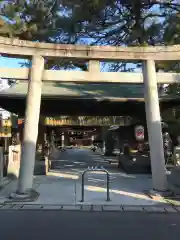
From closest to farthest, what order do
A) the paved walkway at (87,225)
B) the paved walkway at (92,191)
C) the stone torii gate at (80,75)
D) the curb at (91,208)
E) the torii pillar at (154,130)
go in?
the paved walkway at (87,225)
the curb at (91,208)
the paved walkway at (92,191)
the stone torii gate at (80,75)
the torii pillar at (154,130)

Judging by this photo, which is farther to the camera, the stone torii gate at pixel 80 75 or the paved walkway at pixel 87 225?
the stone torii gate at pixel 80 75

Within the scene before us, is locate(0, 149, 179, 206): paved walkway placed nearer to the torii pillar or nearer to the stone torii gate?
the torii pillar

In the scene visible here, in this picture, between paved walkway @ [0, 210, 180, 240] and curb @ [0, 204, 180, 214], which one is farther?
curb @ [0, 204, 180, 214]

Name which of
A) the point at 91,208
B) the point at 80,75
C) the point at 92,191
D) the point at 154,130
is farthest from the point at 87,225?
the point at 80,75

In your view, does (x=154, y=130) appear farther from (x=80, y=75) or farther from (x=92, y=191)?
(x=80, y=75)

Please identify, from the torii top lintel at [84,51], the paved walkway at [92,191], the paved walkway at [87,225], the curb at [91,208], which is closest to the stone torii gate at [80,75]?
the torii top lintel at [84,51]

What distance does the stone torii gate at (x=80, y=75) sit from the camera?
1150 cm

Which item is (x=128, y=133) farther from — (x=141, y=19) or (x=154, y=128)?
(x=154, y=128)

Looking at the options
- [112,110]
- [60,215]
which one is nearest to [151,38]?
[112,110]

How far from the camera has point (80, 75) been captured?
39.6ft

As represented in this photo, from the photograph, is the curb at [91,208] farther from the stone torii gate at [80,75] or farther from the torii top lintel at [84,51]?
the torii top lintel at [84,51]

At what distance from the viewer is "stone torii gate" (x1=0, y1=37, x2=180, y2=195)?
11500 millimetres

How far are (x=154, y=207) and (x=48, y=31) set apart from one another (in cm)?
1502

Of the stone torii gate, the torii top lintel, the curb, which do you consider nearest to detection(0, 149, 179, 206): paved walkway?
the curb
